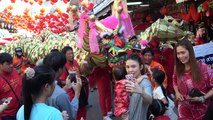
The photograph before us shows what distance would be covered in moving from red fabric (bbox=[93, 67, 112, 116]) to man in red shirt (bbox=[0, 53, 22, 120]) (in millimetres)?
1836

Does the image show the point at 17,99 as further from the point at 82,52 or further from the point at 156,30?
A: the point at 156,30

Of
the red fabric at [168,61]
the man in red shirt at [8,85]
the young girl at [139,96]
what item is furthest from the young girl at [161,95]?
the red fabric at [168,61]

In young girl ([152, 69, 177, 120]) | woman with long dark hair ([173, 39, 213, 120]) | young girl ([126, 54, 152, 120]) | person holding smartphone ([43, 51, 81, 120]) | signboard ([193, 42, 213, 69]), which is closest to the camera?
person holding smartphone ([43, 51, 81, 120])

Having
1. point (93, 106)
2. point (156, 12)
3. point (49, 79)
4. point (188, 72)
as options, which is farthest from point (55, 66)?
point (156, 12)

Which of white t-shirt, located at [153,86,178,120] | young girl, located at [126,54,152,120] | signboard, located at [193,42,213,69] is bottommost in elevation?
white t-shirt, located at [153,86,178,120]

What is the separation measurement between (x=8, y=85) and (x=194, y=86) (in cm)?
245

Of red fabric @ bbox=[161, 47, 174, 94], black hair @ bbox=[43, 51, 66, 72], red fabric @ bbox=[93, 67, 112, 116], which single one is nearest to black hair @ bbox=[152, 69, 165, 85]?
black hair @ bbox=[43, 51, 66, 72]

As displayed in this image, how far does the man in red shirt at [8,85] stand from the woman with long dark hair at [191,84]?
2222 millimetres

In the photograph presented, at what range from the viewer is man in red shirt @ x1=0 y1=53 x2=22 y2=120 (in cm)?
420

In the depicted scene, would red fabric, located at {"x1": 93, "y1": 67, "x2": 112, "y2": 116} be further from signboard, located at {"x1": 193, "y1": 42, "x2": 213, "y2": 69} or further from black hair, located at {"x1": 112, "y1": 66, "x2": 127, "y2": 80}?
signboard, located at {"x1": 193, "y1": 42, "x2": 213, "y2": 69}

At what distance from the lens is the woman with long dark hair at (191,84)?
3.18 meters

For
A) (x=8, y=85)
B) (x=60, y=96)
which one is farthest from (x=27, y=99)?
(x=8, y=85)

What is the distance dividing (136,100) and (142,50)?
2.44 m

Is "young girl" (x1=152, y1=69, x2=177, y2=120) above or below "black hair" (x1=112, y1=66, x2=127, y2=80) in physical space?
below
